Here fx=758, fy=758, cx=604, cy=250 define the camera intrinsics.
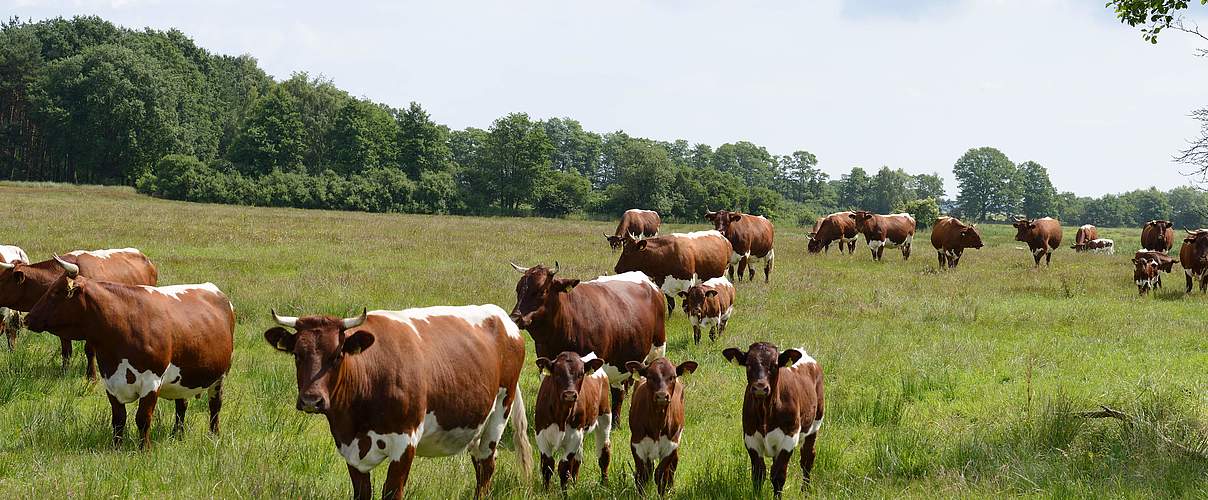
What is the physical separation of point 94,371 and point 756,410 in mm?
8428

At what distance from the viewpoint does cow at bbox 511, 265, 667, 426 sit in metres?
8.52

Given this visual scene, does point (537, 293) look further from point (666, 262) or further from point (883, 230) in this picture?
point (883, 230)

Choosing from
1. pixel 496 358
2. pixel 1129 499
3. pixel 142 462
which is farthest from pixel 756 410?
pixel 142 462

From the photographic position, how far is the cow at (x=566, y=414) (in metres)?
6.52

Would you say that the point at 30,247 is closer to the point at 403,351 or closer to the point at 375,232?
the point at 375,232

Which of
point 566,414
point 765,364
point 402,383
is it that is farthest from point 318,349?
point 765,364

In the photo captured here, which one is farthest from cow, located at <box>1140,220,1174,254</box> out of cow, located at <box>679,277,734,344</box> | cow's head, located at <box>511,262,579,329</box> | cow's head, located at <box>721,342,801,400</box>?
cow's head, located at <box>721,342,801,400</box>

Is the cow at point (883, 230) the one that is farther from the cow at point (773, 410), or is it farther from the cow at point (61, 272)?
the cow at point (61, 272)

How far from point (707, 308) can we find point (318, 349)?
8860 mm

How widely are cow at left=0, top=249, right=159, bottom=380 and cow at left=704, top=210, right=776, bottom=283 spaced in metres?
15.1

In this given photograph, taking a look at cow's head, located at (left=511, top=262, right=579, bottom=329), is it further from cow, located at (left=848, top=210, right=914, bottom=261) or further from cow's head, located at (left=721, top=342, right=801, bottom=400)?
cow, located at (left=848, top=210, right=914, bottom=261)

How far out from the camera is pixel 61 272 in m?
9.48

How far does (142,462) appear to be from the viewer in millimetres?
6438

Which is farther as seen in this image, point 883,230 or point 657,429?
point 883,230
